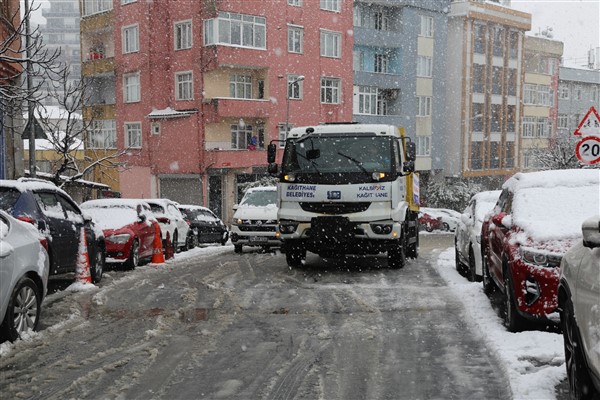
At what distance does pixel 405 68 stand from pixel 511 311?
153 ft

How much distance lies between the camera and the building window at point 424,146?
54.9 meters

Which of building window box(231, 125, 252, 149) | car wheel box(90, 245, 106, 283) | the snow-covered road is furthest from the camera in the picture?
building window box(231, 125, 252, 149)

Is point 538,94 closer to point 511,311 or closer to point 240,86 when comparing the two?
point 240,86

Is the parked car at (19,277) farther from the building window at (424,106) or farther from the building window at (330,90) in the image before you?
the building window at (424,106)

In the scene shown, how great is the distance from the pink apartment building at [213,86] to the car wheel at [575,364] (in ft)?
117

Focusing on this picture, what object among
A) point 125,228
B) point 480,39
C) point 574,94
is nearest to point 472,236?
point 125,228

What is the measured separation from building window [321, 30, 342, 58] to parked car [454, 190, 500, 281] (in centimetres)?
3382

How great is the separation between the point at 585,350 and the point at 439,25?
53.8m

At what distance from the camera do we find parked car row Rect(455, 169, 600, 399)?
467 cm

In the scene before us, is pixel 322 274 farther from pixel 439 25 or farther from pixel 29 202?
pixel 439 25

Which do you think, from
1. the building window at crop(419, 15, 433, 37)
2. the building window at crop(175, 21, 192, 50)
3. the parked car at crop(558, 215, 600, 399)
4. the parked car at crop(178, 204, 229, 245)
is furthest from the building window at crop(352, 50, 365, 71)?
the parked car at crop(558, 215, 600, 399)

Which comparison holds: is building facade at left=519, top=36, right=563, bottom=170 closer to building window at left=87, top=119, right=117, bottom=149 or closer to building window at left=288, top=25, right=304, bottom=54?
building window at left=288, top=25, right=304, bottom=54

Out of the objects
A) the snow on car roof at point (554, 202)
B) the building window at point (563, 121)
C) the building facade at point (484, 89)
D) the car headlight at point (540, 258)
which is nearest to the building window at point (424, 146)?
the building facade at point (484, 89)

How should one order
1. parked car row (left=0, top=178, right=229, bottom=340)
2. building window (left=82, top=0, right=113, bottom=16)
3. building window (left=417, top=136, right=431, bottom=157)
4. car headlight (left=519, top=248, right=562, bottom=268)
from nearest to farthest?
car headlight (left=519, top=248, right=562, bottom=268) < parked car row (left=0, top=178, right=229, bottom=340) < building window (left=82, top=0, right=113, bottom=16) < building window (left=417, top=136, right=431, bottom=157)
